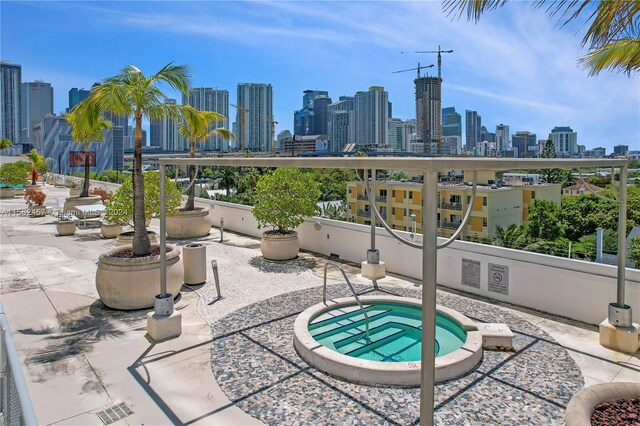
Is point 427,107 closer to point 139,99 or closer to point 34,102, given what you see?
point 139,99

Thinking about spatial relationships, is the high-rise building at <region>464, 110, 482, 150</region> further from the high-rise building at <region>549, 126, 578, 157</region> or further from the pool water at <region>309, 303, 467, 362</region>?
the pool water at <region>309, 303, 467, 362</region>

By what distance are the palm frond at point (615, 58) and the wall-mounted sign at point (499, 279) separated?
3.71m

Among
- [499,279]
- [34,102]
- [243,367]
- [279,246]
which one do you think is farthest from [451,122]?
[243,367]

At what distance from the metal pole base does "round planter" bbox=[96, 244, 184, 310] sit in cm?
688

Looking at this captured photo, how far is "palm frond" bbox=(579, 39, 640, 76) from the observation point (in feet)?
16.1

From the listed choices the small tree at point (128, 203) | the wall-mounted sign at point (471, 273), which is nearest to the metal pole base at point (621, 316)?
the wall-mounted sign at point (471, 273)

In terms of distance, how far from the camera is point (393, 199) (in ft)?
165

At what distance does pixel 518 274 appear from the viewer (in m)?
7.84

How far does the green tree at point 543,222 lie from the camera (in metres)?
38.7

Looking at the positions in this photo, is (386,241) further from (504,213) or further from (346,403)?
(504,213)

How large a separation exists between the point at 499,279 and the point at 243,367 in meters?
5.11

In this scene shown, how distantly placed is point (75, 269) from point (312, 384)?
7786 millimetres

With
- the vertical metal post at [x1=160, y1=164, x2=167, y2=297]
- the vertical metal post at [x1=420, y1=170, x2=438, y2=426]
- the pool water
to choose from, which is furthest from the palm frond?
the vertical metal post at [x1=160, y1=164, x2=167, y2=297]

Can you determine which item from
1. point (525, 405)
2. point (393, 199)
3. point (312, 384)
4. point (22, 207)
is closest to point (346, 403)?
point (312, 384)
